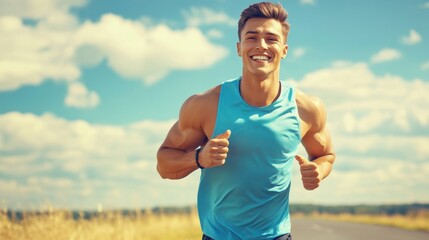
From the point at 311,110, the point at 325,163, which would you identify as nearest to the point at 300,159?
the point at 311,110

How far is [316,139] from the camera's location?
5051mm

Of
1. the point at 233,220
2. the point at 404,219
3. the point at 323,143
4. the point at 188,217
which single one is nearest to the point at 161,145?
the point at 233,220

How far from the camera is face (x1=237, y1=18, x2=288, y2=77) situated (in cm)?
448

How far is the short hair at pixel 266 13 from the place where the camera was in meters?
4.58

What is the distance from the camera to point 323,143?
16.8 ft

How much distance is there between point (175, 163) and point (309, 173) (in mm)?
1002

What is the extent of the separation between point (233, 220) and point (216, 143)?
0.71 meters

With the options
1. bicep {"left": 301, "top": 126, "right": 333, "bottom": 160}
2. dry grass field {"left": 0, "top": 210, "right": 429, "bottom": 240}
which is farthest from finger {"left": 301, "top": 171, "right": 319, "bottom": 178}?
dry grass field {"left": 0, "top": 210, "right": 429, "bottom": 240}

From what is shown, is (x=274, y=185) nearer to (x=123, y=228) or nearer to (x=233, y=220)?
(x=233, y=220)

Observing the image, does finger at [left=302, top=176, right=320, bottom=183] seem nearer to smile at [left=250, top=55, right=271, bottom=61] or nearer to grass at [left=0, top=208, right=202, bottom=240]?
smile at [left=250, top=55, right=271, bottom=61]

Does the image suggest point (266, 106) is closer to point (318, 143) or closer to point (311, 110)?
point (311, 110)

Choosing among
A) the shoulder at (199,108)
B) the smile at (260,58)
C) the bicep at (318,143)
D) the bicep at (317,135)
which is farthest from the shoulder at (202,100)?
the bicep at (318,143)

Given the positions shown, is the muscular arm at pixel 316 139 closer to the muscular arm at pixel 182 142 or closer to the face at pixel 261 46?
the face at pixel 261 46

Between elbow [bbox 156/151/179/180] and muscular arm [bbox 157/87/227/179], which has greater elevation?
muscular arm [bbox 157/87/227/179]
